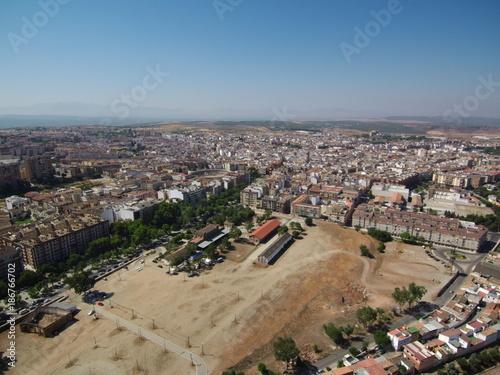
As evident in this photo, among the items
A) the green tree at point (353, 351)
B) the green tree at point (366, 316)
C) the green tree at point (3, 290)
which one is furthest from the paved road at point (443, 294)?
the green tree at point (3, 290)

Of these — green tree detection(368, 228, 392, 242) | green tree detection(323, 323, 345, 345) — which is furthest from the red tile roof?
green tree detection(323, 323, 345, 345)

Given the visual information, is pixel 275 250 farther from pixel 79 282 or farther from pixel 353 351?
pixel 79 282

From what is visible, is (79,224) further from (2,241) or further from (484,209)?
(484,209)

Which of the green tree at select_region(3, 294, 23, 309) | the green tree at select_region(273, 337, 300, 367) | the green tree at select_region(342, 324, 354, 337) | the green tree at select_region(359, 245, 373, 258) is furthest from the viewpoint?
the green tree at select_region(359, 245, 373, 258)

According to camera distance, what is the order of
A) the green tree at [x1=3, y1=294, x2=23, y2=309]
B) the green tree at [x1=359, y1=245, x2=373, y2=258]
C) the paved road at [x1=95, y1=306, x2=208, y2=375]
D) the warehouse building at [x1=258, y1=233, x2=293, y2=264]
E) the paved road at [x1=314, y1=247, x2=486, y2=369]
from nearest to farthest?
the paved road at [x1=95, y1=306, x2=208, y2=375] < the paved road at [x1=314, y1=247, x2=486, y2=369] < the green tree at [x1=3, y1=294, x2=23, y2=309] < the warehouse building at [x1=258, y1=233, x2=293, y2=264] < the green tree at [x1=359, y1=245, x2=373, y2=258]

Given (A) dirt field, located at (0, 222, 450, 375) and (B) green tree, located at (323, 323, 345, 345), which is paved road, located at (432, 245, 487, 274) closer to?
(A) dirt field, located at (0, 222, 450, 375)

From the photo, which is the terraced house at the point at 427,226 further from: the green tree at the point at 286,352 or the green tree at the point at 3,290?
the green tree at the point at 3,290

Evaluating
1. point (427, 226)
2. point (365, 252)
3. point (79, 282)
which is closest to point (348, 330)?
point (365, 252)
